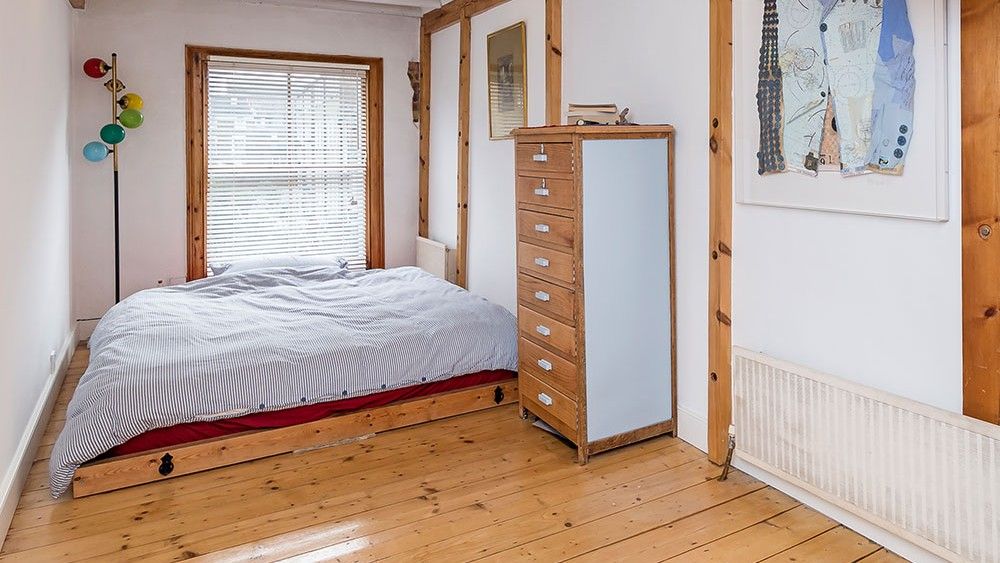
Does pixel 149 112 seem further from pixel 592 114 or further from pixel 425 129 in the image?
pixel 592 114

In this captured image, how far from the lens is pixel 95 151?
4648mm

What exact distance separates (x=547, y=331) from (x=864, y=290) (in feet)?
4.31

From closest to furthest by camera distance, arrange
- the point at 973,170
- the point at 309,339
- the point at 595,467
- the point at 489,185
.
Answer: the point at 973,170, the point at 595,467, the point at 309,339, the point at 489,185

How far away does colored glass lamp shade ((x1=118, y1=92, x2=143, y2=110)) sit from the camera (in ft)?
15.6

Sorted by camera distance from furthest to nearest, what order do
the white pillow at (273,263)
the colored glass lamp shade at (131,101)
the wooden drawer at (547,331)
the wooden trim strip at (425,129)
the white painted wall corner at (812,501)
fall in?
1. the wooden trim strip at (425,129)
2. the white pillow at (273,263)
3. the colored glass lamp shade at (131,101)
4. the wooden drawer at (547,331)
5. the white painted wall corner at (812,501)

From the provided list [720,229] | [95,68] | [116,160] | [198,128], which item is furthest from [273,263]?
[720,229]

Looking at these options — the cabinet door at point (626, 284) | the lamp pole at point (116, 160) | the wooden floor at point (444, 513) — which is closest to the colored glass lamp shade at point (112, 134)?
the lamp pole at point (116, 160)

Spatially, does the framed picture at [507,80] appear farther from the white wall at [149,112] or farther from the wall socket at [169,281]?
the wall socket at [169,281]

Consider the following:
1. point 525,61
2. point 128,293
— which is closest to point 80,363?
point 128,293

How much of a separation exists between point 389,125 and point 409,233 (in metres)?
0.89

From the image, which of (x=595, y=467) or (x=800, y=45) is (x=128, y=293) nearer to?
(x=595, y=467)

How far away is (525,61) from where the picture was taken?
4.19 m

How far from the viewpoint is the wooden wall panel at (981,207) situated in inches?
74.9

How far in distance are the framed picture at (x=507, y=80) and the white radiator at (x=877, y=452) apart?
219 centimetres
